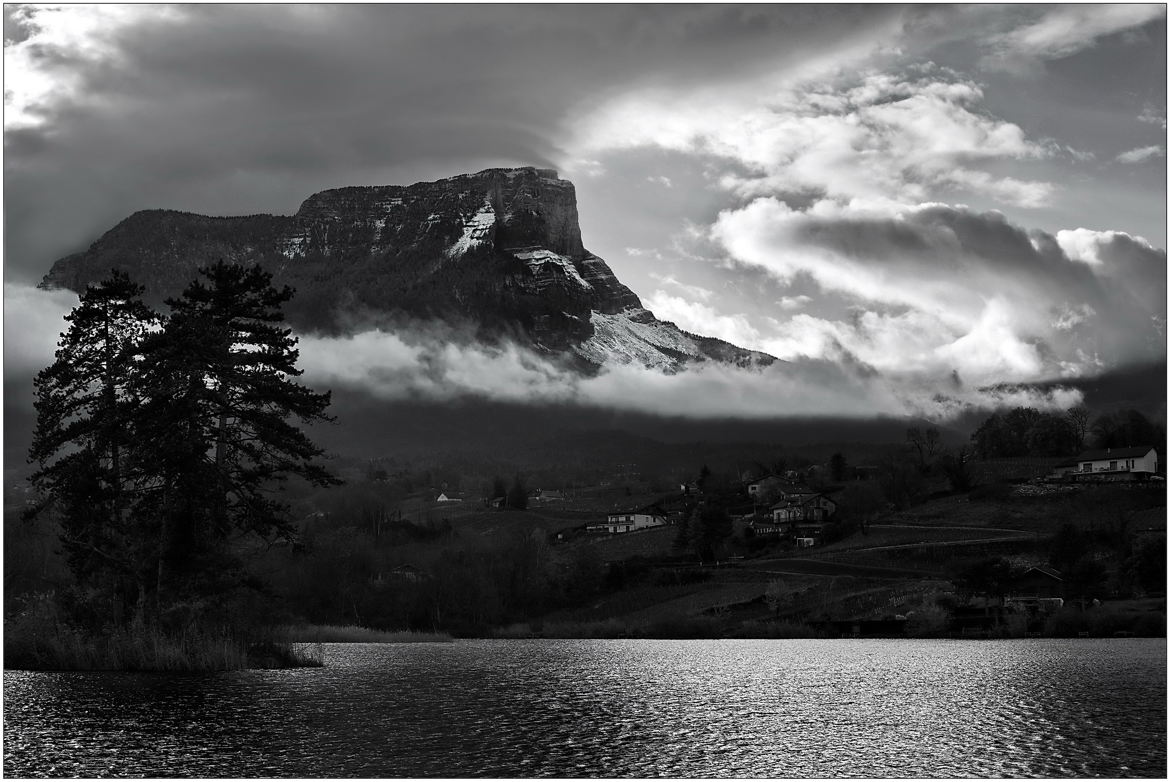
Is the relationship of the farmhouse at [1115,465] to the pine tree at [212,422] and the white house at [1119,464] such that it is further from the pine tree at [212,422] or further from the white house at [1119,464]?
the pine tree at [212,422]

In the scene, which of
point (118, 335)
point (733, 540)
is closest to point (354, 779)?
point (118, 335)

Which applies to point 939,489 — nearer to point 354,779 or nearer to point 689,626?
point 689,626

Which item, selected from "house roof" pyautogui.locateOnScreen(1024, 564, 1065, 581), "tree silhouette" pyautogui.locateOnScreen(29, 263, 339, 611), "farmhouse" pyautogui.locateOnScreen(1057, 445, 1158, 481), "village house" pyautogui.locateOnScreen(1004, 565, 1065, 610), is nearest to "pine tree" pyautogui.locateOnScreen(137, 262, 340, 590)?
"tree silhouette" pyautogui.locateOnScreen(29, 263, 339, 611)

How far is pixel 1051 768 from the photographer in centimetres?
2783

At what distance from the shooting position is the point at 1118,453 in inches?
7510

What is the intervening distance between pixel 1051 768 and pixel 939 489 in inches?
6697

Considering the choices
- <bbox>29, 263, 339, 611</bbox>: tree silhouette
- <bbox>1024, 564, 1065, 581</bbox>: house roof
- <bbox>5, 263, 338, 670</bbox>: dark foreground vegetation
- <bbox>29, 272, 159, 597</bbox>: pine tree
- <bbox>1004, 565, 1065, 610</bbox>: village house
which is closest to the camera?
<bbox>5, 263, 338, 670</bbox>: dark foreground vegetation

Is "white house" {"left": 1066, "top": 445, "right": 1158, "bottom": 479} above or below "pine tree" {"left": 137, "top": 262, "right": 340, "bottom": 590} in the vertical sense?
above

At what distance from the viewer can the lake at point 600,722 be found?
28.8 meters

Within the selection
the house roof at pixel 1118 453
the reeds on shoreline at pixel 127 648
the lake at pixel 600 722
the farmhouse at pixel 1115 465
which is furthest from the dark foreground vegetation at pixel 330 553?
the house roof at pixel 1118 453

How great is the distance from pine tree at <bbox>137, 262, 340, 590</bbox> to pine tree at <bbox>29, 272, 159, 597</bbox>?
54.1 inches

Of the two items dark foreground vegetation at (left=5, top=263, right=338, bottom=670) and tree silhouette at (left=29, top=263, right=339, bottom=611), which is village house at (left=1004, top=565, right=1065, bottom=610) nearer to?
dark foreground vegetation at (left=5, top=263, right=338, bottom=670)

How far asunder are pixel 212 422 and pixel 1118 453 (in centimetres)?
17076

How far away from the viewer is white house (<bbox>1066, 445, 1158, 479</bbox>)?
18362 cm
